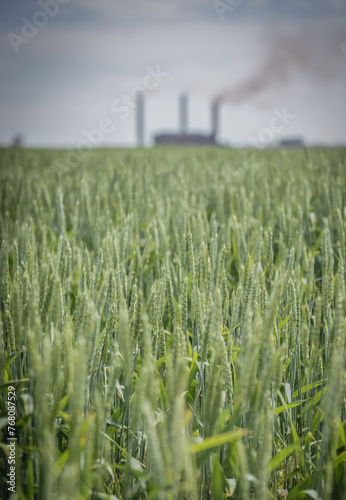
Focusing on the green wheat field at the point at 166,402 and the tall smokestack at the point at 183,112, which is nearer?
the green wheat field at the point at 166,402

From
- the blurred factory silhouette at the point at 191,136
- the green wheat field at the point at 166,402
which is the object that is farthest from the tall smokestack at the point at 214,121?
the green wheat field at the point at 166,402

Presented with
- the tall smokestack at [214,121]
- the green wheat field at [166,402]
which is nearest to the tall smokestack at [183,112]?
the tall smokestack at [214,121]

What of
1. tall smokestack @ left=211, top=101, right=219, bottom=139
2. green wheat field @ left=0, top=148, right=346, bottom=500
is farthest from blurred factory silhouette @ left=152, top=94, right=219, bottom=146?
green wheat field @ left=0, top=148, right=346, bottom=500

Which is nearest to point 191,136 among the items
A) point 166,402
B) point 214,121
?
point 214,121

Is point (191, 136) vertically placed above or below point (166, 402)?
above

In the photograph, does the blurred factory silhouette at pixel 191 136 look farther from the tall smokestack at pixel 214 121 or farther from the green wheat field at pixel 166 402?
the green wheat field at pixel 166 402

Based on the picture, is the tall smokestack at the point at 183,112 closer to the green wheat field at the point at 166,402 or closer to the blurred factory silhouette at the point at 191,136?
the blurred factory silhouette at the point at 191,136

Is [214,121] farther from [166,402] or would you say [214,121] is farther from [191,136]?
[166,402]

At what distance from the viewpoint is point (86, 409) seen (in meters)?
0.65

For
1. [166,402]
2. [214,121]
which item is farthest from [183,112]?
[166,402]

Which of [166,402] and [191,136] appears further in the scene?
[191,136]

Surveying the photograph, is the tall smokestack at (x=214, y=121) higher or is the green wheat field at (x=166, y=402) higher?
the tall smokestack at (x=214, y=121)

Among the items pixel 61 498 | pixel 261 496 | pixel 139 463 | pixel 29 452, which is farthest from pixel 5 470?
pixel 261 496

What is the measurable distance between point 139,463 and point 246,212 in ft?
3.65
